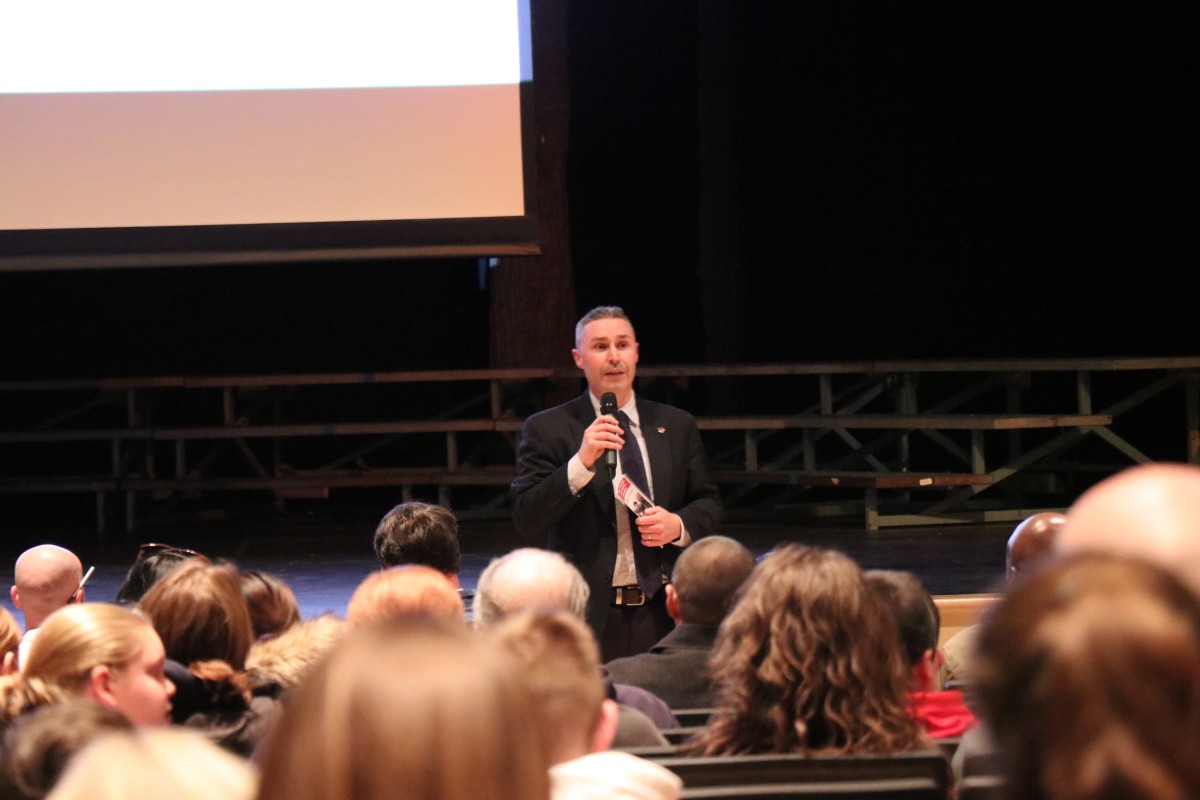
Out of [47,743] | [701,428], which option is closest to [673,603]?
[47,743]

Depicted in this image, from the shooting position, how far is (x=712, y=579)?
7.78 ft

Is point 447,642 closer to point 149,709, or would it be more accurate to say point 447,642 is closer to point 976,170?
point 149,709

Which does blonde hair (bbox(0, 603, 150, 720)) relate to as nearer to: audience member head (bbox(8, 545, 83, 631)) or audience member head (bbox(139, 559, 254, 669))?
audience member head (bbox(139, 559, 254, 669))

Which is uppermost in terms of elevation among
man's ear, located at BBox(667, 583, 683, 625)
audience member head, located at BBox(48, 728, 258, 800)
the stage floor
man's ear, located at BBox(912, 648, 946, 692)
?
audience member head, located at BBox(48, 728, 258, 800)

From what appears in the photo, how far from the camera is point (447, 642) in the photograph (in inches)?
33.4

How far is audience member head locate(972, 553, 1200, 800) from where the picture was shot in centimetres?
75

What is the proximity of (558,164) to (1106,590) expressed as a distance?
667 centimetres

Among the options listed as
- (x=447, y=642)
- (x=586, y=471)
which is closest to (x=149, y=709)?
(x=447, y=642)

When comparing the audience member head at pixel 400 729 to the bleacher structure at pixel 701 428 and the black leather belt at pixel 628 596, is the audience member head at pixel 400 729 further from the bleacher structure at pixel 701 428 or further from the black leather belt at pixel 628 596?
the bleacher structure at pixel 701 428

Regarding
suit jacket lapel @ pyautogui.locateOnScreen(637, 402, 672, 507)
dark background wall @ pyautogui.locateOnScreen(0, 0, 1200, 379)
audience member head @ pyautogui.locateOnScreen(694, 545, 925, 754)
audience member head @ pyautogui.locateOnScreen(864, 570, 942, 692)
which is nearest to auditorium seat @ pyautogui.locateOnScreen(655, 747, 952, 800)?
audience member head @ pyautogui.locateOnScreen(694, 545, 925, 754)

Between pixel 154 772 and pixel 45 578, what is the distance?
2232 millimetres

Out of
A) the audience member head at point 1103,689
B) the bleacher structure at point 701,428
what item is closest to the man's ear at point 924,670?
the audience member head at point 1103,689

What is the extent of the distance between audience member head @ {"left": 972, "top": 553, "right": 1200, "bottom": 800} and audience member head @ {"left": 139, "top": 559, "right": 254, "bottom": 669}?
5.24ft

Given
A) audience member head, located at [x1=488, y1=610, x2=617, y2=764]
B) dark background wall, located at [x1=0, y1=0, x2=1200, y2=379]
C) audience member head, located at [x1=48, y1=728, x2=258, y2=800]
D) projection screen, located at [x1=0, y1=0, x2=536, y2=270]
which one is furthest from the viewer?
dark background wall, located at [x1=0, y1=0, x2=1200, y2=379]
